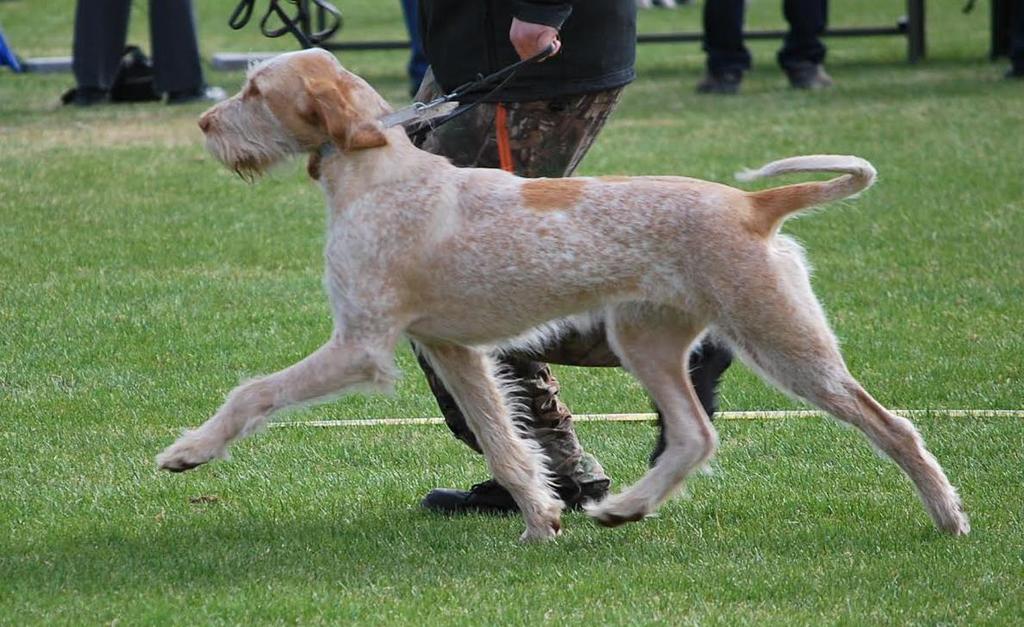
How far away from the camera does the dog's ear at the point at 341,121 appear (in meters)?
4.26

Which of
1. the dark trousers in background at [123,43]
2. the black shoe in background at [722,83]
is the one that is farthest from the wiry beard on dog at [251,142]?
the black shoe in background at [722,83]

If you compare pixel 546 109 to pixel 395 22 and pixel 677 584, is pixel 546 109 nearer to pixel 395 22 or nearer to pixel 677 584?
pixel 677 584

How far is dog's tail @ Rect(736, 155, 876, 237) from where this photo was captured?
4176 mm

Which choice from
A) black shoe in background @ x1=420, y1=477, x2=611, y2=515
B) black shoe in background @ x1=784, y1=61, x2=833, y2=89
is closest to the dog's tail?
black shoe in background @ x1=420, y1=477, x2=611, y2=515

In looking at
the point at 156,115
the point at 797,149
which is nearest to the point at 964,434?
the point at 797,149

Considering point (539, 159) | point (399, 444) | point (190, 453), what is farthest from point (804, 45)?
point (190, 453)

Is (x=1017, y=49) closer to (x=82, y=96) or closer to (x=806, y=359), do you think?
(x=82, y=96)

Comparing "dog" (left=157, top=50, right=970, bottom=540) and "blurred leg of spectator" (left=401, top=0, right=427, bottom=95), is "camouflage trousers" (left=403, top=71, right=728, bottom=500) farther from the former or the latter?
"blurred leg of spectator" (left=401, top=0, right=427, bottom=95)

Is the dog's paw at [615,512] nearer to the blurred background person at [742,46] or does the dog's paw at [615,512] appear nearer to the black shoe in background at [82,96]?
the black shoe in background at [82,96]

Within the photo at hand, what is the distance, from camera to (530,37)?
435 centimetres

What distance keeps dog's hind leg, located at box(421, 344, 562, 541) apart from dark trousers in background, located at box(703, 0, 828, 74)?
9338mm

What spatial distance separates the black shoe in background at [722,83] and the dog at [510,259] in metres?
9.57

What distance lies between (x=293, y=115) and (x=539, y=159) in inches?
29.1

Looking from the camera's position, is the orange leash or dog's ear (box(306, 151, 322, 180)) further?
the orange leash
